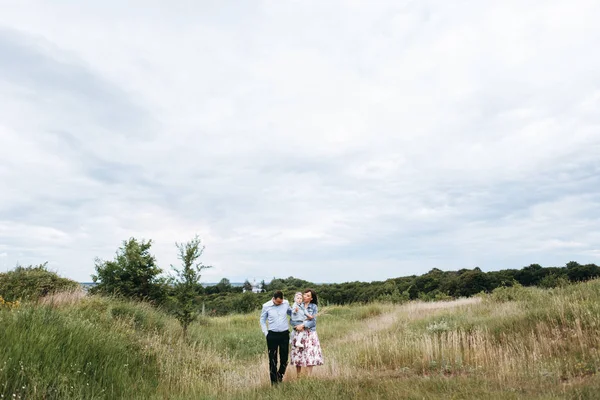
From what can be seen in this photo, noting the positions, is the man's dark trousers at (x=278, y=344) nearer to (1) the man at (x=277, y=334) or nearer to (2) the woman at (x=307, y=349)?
(1) the man at (x=277, y=334)

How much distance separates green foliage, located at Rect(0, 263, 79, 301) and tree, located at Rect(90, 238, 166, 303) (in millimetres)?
2296

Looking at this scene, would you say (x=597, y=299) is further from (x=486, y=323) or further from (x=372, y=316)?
(x=372, y=316)

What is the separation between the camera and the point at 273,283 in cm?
7125

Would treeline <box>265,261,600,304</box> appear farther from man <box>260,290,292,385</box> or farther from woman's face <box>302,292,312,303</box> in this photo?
man <box>260,290,292,385</box>

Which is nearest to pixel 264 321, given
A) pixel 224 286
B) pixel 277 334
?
pixel 277 334

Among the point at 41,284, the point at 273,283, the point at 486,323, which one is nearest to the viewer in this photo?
the point at 486,323

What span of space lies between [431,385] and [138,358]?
21.9 feet

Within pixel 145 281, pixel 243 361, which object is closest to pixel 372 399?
pixel 243 361

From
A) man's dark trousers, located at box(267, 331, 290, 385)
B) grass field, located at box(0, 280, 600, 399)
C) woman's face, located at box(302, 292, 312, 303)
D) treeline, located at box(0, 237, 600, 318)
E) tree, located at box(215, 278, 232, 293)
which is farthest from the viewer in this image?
tree, located at box(215, 278, 232, 293)

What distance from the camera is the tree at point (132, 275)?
2047 centimetres

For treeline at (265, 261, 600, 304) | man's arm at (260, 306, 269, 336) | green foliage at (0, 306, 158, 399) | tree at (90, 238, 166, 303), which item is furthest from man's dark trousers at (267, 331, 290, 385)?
treeline at (265, 261, 600, 304)

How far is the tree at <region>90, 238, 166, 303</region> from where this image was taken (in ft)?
67.2

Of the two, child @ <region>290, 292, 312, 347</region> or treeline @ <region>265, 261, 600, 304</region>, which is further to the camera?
treeline @ <region>265, 261, 600, 304</region>

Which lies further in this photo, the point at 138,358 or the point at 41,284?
the point at 41,284
